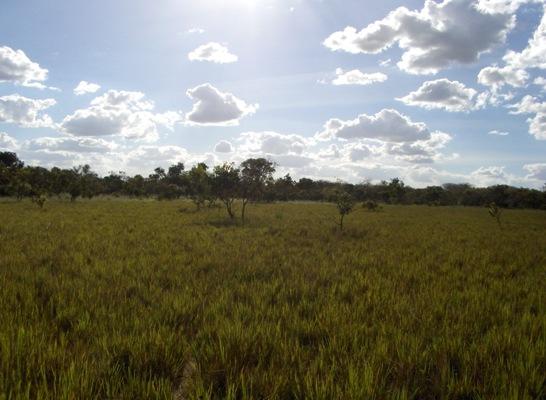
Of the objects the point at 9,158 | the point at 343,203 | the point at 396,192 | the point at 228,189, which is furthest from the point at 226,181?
the point at 9,158

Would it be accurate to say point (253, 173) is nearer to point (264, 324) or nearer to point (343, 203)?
point (343, 203)

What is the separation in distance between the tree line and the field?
1506 centimetres

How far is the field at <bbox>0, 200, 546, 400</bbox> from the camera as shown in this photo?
3721 millimetres

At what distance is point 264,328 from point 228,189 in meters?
24.7

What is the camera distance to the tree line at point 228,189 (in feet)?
97.2

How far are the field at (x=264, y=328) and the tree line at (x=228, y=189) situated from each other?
593 inches

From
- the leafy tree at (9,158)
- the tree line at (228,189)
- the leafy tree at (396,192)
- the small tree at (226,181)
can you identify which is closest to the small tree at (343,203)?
the tree line at (228,189)

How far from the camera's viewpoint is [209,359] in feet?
13.9

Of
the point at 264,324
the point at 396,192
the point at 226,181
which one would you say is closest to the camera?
the point at 264,324

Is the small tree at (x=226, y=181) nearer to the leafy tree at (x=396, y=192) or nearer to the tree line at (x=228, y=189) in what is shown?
the tree line at (x=228, y=189)

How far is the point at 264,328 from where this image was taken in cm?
508

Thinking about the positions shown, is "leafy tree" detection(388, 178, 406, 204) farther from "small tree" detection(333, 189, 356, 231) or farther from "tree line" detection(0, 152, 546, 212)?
"small tree" detection(333, 189, 356, 231)

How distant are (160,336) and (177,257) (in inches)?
271

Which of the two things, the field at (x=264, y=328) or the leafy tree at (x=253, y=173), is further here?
the leafy tree at (x=253, y=173)
